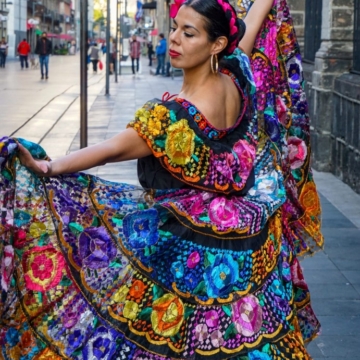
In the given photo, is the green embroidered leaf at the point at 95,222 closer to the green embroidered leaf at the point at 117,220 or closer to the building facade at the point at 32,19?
the green embroidered leaf at the point at 117,220

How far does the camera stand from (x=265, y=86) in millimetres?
4086

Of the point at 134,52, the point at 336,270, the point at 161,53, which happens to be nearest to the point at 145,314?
the point at 336,270

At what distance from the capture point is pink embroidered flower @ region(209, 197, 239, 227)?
3.37 meters

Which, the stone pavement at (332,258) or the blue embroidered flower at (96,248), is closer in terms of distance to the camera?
the blue embroidered flower at (96,248)

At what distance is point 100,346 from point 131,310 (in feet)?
0.54

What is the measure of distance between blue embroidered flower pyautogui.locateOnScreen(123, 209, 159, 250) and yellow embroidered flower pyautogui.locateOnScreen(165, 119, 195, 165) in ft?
0.69

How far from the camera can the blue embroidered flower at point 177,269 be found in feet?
10.9

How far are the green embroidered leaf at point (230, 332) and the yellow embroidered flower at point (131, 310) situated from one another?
0.32 metres

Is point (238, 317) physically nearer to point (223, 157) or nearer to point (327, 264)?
point (223, 157)

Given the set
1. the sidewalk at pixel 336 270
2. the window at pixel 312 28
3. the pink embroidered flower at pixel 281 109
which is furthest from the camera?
the window at pixel 312 28

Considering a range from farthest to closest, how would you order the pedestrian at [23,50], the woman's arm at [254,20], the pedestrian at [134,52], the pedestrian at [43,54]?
1. the pedestrian at [23,50]
2. the pedestrian at [134,52]
3. the pedestrian at [43,54]
4. the woman's arm at [254,20]

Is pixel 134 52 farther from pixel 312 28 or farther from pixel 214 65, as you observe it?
pixel 214 65

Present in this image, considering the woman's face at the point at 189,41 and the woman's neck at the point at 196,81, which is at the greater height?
the woman's face at the point at 189,41

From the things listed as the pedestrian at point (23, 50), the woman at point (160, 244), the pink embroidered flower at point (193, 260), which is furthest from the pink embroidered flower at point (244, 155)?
the pedestrian at point (23, 50)
